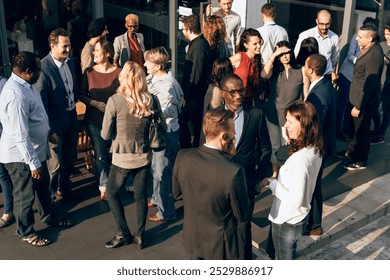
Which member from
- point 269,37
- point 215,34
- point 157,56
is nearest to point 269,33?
point 269,37

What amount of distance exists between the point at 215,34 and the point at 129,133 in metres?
2.30

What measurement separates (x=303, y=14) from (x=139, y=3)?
130 inches

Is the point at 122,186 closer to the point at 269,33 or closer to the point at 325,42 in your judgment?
the point at 269,33

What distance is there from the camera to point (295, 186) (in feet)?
14.0

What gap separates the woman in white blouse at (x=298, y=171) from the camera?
4277 millimetres

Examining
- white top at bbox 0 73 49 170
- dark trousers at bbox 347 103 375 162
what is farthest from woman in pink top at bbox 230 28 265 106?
white top at bbox 0 73 49 170

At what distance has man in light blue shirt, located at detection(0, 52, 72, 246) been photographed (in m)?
4.77

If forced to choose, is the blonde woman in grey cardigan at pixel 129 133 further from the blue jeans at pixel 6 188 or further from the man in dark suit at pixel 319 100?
the man in dark suit at pixel 319 100

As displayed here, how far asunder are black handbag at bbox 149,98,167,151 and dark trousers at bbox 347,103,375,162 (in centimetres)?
312

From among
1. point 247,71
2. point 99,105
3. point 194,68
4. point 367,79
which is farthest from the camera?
point 367,79

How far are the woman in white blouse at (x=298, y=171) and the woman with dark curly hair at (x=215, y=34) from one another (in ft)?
8.19

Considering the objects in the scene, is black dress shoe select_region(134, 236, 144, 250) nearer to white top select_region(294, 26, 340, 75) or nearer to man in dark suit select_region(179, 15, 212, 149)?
man in dark suit select_region(179, 15, 212, 149)
